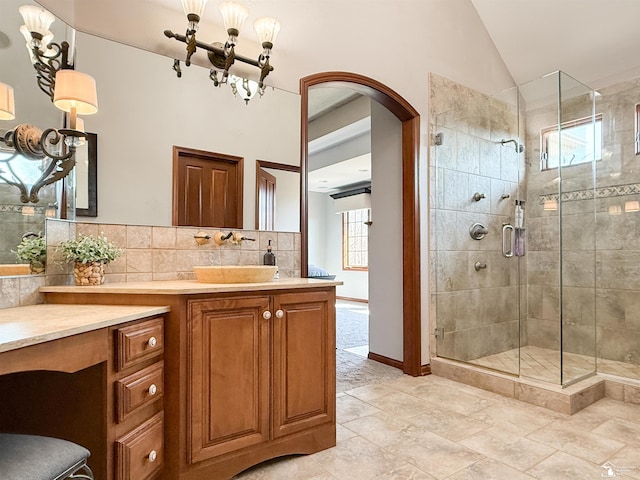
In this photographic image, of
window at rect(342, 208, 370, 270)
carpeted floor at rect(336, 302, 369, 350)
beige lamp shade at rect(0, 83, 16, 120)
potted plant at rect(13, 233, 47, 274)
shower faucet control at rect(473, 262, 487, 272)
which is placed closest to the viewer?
beige lamp shade at rect(0, 83, 16, 120)

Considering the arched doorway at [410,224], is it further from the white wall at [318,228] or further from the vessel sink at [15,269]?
the white wall at [318,228]

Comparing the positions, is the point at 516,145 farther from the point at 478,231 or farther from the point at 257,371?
the point at 257,371

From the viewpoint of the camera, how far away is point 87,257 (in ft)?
5.89

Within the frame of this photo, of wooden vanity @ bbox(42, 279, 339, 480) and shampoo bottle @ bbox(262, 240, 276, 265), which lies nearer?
wooden vanity @ bbox(42, 279, 339, 480)

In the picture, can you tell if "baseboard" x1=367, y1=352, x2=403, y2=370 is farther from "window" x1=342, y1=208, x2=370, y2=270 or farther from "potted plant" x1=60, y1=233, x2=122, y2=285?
"window" x1=342, y1=208, x2=370, y2=270

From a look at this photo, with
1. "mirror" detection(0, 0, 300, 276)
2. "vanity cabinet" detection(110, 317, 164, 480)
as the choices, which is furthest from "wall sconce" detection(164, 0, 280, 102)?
"vanity cabinet" detection(110, 317, 164, 480)

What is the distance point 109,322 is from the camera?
4.27 ft

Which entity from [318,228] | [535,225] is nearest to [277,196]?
[535,225]

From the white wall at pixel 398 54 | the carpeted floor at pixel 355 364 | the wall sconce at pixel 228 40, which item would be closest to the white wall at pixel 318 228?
the carpeted floor at pixel 355 364

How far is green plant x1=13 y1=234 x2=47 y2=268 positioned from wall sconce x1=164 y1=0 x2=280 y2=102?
1.15m

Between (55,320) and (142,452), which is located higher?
(55,320)

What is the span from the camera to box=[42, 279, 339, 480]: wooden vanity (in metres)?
1.60

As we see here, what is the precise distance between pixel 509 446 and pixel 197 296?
70.0 inches

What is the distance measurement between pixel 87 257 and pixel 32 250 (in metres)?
0.21
